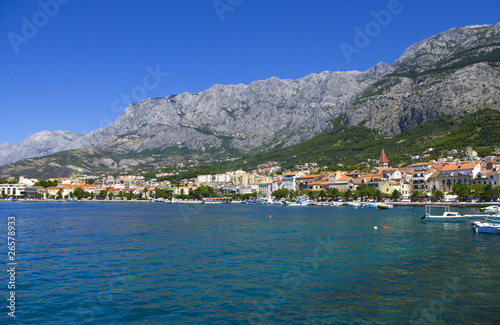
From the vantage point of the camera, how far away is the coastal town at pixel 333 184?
90000 mm

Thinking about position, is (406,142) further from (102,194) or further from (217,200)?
(102,194)

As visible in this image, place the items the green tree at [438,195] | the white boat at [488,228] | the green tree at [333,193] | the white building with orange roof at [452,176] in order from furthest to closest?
1. the green tree at [333,193]
2. the white building with orange roof at [452,176]
3. the green tree at [438,195]
4. the white boat at [488,228]

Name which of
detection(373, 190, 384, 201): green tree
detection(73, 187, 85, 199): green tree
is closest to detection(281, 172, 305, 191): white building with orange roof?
detection(373, 190, 384, 201): green tree

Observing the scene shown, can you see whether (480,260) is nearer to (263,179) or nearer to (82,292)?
(82,292)

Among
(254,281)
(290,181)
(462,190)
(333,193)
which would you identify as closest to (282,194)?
(290,181)

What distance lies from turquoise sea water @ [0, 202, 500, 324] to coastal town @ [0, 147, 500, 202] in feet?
224

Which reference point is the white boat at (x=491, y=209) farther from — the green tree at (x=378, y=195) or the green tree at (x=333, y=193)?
the green tree at (x=333, y=193)

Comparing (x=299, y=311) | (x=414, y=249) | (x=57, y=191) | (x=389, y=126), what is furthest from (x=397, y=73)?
(x=299, y=311)

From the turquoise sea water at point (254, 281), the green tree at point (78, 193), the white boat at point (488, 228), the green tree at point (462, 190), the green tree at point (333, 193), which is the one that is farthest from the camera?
the green tree at point (78, 193)

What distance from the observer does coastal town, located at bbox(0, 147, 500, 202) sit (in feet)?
295

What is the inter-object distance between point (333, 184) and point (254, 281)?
106 meters

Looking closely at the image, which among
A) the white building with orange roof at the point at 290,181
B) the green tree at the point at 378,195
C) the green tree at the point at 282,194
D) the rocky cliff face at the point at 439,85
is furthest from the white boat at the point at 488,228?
the rocky cliff face at the point at 439,85

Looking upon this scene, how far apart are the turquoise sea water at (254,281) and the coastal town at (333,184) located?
68196 mm

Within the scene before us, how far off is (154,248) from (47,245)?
25.8ft
